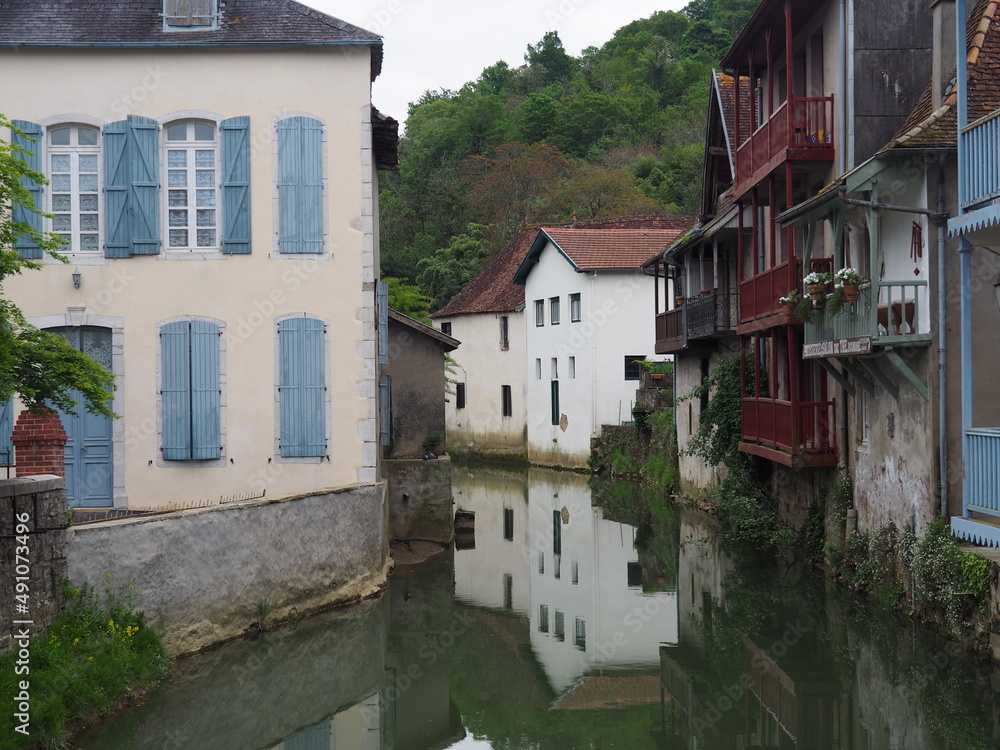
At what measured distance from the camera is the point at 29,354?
9.47 meters

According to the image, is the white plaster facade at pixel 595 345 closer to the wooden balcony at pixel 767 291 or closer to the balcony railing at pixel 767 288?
the wooden balcony at pixel 767 291

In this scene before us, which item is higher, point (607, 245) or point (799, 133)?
point (607, 245)

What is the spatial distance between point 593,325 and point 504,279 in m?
9.62

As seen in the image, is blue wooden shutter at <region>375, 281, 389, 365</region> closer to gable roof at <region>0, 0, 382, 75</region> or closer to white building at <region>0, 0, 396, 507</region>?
white building at <region>0, 0, 396, 507</region>

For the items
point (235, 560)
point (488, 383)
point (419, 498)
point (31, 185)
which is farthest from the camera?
point (488, 383)

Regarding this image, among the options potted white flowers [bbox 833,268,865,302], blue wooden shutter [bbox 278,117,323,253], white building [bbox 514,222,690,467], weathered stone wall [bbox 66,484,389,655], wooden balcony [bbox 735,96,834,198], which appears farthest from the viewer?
white building [bbox 514,222,690,467]

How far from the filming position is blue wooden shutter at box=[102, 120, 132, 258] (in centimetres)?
1503

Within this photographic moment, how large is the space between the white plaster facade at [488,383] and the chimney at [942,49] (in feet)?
88.3

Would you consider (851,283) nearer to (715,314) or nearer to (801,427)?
(801,427)

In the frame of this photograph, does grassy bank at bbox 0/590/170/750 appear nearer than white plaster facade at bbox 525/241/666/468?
Yes

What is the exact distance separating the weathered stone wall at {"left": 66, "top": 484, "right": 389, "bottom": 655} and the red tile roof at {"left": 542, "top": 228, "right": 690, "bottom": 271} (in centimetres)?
2019

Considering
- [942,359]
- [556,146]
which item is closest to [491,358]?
[556,146]

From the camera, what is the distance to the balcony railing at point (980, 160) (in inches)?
381

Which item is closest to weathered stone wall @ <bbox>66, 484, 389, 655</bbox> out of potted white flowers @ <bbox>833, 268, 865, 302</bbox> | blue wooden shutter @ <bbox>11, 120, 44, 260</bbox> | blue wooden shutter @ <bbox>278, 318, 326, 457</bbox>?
blue wooden shutter @ <bbox>278, 318, 326, 457</bbox>
